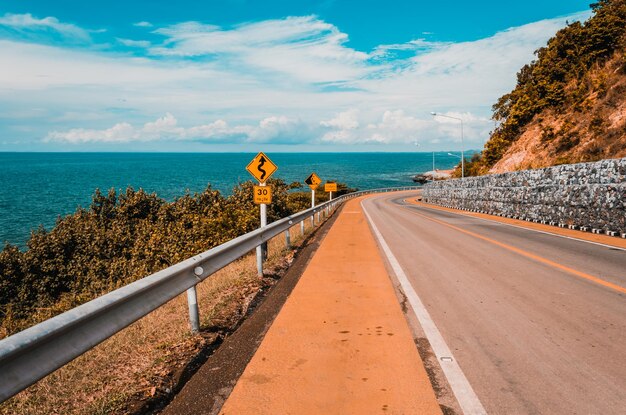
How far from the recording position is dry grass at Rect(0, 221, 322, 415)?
3465 mm

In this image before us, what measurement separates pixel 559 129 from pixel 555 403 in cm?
3665

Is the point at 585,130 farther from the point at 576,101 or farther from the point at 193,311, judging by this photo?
the point at 193,311

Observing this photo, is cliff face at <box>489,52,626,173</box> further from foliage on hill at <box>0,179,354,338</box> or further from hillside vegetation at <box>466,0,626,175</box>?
foliage on hill at <box>0,179,354,338</box>

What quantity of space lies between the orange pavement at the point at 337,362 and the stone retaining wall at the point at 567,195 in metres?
10.8

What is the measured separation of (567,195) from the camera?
16.2 metres

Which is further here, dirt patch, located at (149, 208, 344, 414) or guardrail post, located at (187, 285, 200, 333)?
guardrail post, located at (187, 285, 200, 333)

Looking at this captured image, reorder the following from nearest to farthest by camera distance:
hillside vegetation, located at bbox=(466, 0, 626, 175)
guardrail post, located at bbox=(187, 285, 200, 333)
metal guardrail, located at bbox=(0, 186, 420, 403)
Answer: metal guardrail, located at bbox=(0, 186, 420, 403) < guardrail post, located at bbox=(187, 285, 200, 333) < hillside vegetation, located at bbox=(466, 0, 626, 175)

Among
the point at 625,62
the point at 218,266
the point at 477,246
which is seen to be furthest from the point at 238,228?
the point at 625,62

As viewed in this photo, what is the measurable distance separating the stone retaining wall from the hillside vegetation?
8.12 metres

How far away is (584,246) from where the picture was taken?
11.0 metres

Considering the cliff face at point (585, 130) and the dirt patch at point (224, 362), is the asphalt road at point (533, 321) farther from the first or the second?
the cliff face at point (585, 130)

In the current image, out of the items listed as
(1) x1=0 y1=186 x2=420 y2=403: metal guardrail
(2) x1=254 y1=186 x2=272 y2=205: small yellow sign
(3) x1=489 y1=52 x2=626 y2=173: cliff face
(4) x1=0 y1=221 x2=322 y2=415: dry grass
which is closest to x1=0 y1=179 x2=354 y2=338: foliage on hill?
(2) x1=254 y1=186 x2=272 y2=205: small yellow sign

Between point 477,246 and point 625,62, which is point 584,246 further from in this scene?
point 625,62

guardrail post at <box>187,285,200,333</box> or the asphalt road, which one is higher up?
guardrail post at <box>187,285,200,333</box>
